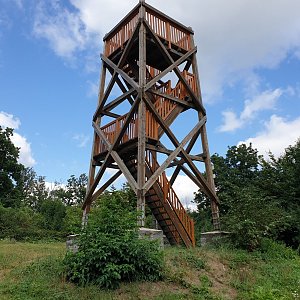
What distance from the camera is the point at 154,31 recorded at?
11.3 meters

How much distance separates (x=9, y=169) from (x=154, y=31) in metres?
23.2

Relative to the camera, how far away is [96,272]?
20.6 ft

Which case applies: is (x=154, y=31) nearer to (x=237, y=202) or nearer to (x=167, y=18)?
(x=167, y=18)

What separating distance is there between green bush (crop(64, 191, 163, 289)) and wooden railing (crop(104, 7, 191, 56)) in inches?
275

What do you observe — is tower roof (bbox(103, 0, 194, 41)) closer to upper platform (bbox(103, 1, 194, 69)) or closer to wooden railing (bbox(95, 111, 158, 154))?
upper platform (bbox(103, 1, 194, 69))

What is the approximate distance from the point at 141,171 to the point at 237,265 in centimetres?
332

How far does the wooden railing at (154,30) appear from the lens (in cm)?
1159

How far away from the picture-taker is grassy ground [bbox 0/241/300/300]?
5.86m

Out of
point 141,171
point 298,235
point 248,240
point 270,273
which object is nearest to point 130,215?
point 141,171

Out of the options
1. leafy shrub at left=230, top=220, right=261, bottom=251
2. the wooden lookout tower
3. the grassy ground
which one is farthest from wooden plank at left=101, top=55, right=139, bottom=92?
the grassy ground

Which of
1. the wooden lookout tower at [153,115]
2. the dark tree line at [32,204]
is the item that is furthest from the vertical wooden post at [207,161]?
the dark tree line at [32,204]

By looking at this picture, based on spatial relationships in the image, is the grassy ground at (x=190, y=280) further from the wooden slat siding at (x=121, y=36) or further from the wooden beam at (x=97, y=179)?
the wooden slat siding at (x=121, y=36)

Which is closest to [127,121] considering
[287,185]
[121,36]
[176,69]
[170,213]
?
[176,69]

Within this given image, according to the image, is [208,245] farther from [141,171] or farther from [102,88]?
[102,88]
